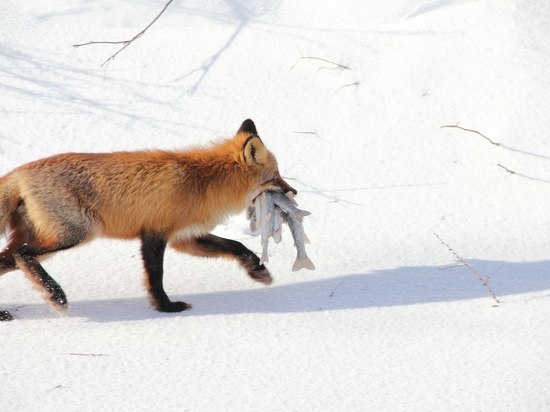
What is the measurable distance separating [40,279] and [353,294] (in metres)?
1.66

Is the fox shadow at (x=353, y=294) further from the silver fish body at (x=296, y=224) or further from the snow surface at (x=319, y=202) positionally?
the silver fish body at (x=296, y=224)

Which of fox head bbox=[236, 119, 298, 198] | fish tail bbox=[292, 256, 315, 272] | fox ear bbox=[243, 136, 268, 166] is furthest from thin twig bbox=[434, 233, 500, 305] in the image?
fox ear bbox=[243, 136, 268, 166]

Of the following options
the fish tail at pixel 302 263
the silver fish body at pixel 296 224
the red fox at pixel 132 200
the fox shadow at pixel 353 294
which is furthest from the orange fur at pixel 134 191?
the fish tail at pixel 302 263

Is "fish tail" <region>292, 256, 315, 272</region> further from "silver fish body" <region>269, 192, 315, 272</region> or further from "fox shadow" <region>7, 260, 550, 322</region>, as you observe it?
"fox shadow" <region>7, 260, 550, 322</region>

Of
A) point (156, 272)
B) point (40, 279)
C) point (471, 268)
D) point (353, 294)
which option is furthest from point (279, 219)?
point (40, 279)

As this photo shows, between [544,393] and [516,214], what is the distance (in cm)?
218

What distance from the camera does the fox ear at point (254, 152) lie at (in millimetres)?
4645

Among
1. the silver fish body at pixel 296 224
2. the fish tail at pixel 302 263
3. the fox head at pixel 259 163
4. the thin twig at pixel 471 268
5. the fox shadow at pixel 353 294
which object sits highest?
the fox head at pixel 259 163

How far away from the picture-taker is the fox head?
4.66 meters

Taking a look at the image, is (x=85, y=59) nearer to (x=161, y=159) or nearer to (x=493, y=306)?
(x=161, y=159)

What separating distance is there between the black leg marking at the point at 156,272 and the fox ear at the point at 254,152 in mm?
660

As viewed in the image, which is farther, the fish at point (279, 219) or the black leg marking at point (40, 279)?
the fish at point (279, 219)

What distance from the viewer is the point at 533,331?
3986 millimetres

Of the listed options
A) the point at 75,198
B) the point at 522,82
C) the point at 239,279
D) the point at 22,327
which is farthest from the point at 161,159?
the point at 522,82
